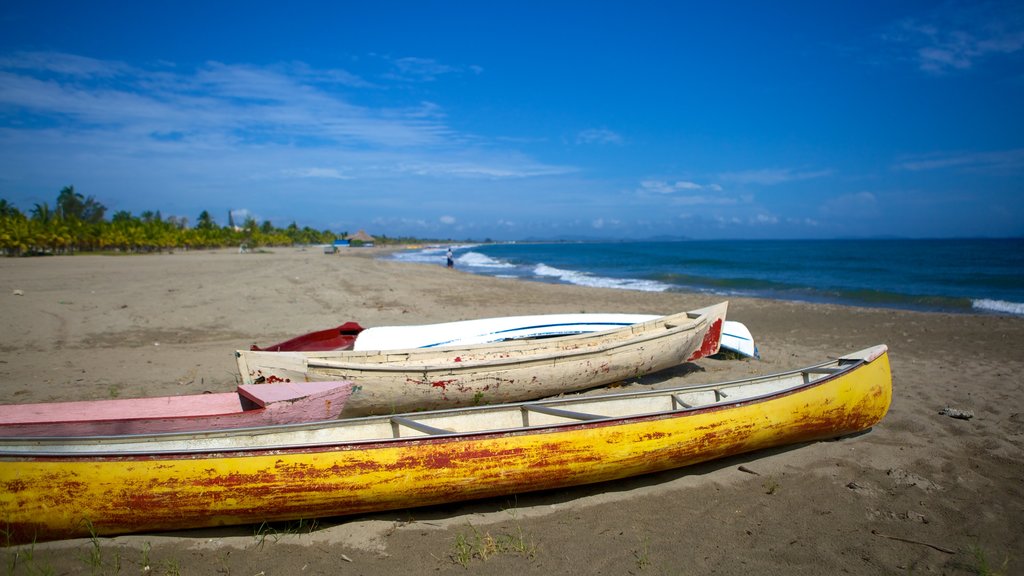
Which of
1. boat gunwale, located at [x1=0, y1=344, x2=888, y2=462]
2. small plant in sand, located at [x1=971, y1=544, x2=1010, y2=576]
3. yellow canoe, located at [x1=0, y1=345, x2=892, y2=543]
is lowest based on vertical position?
small plant in sand, located at [x1=971, y1=544, x2=1010, y2=576]

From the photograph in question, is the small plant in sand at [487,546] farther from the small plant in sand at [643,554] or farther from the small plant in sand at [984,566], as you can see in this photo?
the small plant in sand at [984,566]

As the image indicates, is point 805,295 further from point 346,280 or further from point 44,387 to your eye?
point 44,387

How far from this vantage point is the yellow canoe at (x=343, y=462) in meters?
3.29

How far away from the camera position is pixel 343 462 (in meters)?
3.52

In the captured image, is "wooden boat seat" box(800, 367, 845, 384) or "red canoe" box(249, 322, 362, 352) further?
"red canoe" box(249, 322, 362, 352)

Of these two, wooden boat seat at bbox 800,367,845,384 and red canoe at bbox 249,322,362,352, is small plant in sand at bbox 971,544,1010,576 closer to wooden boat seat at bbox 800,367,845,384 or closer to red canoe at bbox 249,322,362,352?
wooden boat seat at bbox 800,367,845,384

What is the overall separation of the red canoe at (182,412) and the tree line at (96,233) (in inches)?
1630

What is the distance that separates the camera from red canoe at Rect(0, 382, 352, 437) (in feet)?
14.1

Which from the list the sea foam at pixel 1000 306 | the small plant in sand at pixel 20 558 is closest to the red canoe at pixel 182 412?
the small plant in sand at pixel 20 558

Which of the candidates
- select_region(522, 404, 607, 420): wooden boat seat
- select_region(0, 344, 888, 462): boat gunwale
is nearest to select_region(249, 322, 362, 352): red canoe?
select_region(0, 344, 888, 462): boat gunwale

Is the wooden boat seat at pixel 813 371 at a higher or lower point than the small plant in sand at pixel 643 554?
higher

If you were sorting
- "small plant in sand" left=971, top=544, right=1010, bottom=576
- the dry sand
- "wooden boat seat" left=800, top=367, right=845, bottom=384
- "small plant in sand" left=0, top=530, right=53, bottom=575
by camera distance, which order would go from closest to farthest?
"small plant in sand" left=0, top=530, right=53, bottom=575 < "small plant in sand" left=971, top=544, right=1010, bottom=576 < the dry sand < "wooden boat seat" left=800, top=367, right=845, bottom=384

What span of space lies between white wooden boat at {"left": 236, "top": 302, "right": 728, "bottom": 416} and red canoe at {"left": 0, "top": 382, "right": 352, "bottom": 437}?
0.36 metres

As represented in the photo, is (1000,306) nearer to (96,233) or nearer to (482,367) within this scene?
(482,367)
